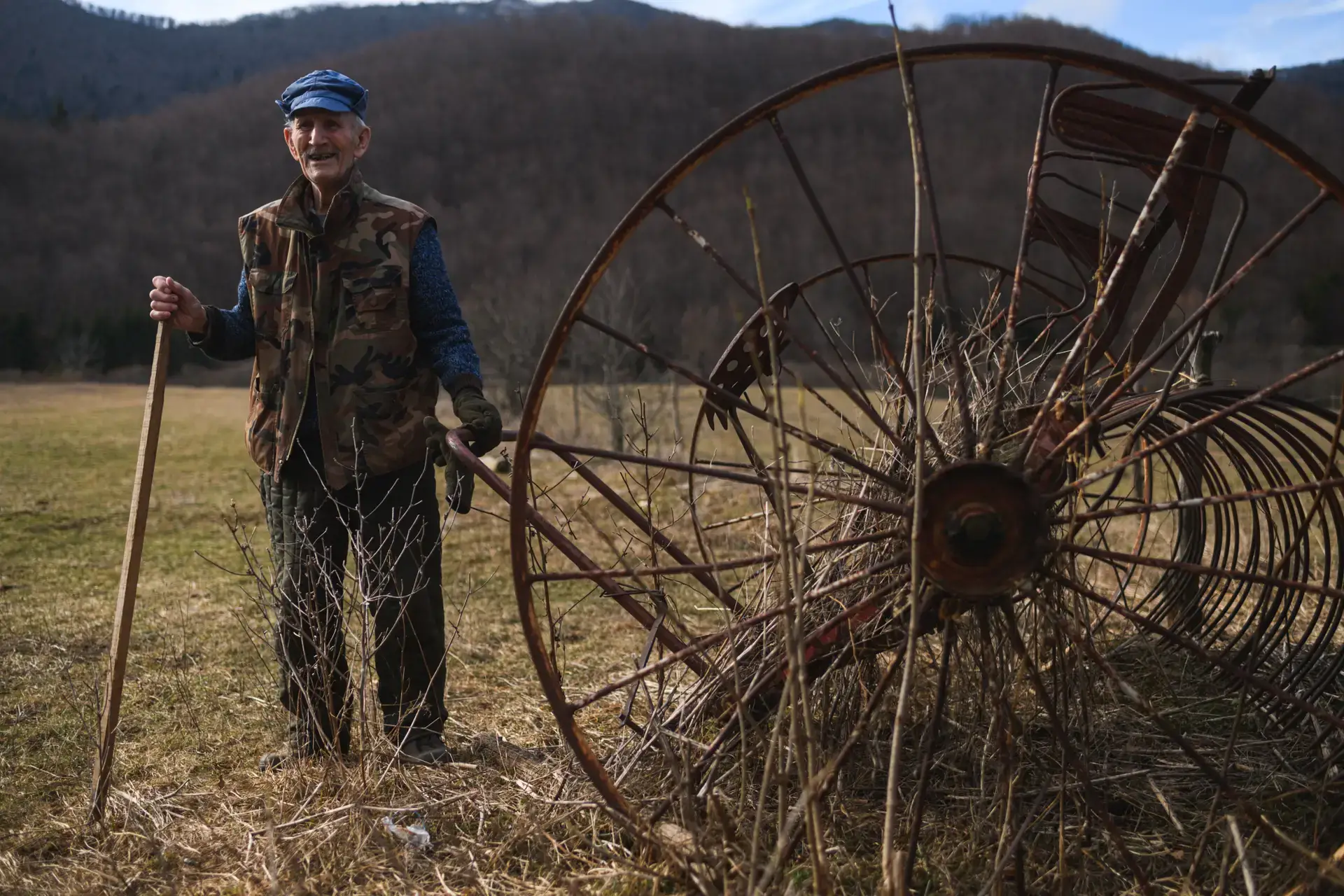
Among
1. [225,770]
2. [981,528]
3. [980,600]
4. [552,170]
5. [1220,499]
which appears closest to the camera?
[1220,499]

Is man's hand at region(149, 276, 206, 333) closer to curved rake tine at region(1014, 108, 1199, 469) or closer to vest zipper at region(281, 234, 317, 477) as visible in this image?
vest zipper at region(281, 234, 317, 477)

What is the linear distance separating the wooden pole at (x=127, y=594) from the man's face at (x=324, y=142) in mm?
593

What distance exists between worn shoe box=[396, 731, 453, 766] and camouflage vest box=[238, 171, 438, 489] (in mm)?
791

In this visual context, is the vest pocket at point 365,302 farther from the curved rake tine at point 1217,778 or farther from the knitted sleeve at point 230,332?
the curved rake tine at point 1217,778

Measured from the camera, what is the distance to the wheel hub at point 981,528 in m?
1.94

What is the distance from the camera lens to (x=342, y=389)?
2.77m

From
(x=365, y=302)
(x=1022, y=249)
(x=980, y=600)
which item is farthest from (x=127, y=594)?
(x=1022, y=249)

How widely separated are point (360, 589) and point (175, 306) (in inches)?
36.7

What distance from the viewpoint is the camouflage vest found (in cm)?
277

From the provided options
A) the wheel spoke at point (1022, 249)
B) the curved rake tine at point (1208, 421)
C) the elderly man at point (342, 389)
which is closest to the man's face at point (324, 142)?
the elderly man at point (342, 389)

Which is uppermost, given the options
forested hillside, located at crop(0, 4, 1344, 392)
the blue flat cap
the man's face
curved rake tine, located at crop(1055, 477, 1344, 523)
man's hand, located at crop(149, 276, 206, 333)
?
forested hillside, located at crop(0, 4, 1344, 392)

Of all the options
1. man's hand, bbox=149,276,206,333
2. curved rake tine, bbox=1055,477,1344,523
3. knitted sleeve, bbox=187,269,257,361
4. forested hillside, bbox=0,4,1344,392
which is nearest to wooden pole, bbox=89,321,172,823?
man's hand, bbox=149,276,206,333

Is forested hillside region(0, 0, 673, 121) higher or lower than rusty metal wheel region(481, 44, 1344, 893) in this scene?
higher

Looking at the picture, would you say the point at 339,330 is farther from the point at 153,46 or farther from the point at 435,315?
the point at 153,46
